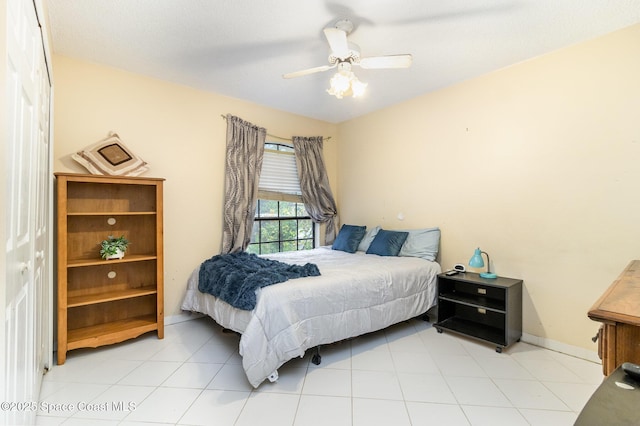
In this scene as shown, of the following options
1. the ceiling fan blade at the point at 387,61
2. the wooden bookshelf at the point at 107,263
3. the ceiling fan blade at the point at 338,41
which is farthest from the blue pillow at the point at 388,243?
the wooden bookshelf at the point at 107,263

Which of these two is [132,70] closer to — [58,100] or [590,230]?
[58,100]

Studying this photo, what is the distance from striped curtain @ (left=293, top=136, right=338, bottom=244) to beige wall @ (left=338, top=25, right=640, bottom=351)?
126cm

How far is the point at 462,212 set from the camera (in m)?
3.19

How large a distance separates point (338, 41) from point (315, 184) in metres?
2.44

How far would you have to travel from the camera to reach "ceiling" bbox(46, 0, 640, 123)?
2.02 meters

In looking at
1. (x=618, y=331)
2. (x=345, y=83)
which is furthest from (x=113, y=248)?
(x=618, y=331)

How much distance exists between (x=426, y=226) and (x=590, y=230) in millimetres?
1438

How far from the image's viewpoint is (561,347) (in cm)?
252

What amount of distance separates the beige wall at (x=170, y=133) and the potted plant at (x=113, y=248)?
18.6 inches

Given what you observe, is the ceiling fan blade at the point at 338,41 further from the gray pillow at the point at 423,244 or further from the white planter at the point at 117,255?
the white planter at the point at 117,255

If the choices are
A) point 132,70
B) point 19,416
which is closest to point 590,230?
point 19,416

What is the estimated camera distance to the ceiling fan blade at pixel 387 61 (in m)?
2.12

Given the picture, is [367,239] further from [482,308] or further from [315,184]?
[482,308]

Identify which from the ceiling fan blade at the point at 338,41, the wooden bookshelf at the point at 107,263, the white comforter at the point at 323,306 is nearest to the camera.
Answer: the ceiling fan blade at the point at 338,41
